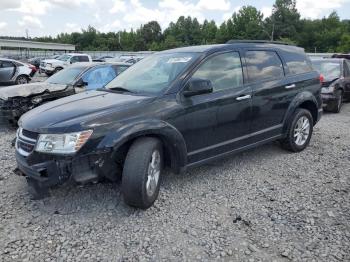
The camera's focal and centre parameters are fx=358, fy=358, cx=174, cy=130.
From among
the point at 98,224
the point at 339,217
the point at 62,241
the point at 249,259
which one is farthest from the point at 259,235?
the point at 62,241

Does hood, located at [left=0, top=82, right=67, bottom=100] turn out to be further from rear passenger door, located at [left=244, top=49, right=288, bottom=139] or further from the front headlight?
rear passenger door, located at [left=244, top=49, right=288, bottom=139]

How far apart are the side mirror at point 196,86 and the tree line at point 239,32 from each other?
72.8 meters

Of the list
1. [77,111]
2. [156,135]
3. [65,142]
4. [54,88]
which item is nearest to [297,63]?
[156,135]

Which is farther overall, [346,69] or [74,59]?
[74,59]

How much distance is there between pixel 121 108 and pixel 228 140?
1.62 meters

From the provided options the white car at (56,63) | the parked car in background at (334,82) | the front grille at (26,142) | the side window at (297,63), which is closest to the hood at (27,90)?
the front grille at (26,142)

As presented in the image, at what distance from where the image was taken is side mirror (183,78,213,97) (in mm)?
4184

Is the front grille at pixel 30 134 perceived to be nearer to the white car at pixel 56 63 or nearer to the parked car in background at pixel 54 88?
the parked car in background at pixel 54 88

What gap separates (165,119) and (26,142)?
1.51m

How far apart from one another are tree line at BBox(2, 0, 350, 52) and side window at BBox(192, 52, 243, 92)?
236ft

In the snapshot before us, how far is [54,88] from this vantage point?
7.95m

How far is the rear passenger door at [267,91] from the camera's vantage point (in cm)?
509

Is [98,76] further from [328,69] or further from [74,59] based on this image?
[74,59]

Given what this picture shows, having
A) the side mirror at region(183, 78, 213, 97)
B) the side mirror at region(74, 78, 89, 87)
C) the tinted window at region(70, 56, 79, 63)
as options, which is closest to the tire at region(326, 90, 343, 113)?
the side mirror at region(74, 78, 89, 87)
